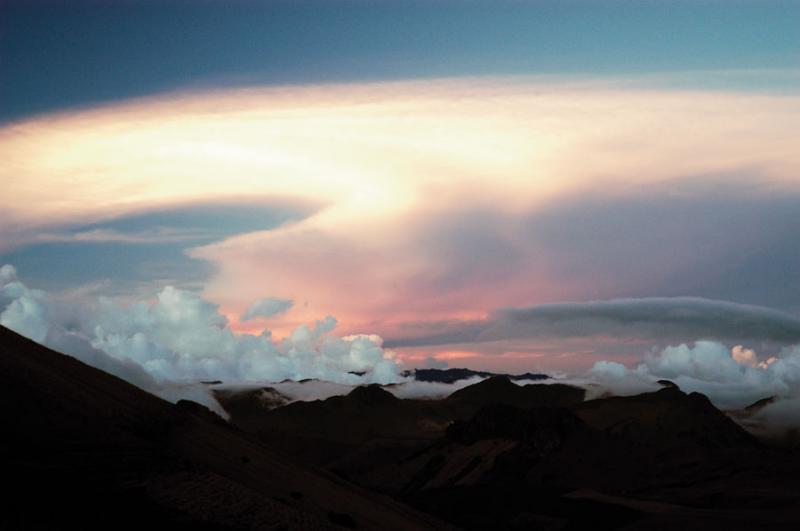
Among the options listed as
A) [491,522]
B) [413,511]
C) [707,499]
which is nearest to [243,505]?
[413,511]

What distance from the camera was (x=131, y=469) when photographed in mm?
65625

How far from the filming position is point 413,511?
363 ft

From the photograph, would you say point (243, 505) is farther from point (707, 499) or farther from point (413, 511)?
point (707, 499)

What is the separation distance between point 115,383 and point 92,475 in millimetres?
38093

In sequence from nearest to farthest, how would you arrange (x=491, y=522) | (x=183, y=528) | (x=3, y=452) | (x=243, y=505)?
1. (x=183, y=528)
2. (x=3, y=452)
3. (x=243, y=505)
4. (x=491, y=522)

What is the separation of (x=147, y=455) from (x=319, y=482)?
3100 centimetres

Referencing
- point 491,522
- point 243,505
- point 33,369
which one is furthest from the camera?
point 491,522

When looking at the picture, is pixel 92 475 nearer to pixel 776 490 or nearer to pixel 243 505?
pixel 243 505

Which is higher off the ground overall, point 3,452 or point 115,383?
point 115,383

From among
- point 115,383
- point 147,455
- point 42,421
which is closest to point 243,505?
point 147,455

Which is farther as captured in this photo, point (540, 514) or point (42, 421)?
point (540, 514)

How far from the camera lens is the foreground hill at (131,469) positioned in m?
55.4

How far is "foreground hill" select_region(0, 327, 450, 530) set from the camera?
182 ft

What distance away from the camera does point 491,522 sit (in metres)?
163
